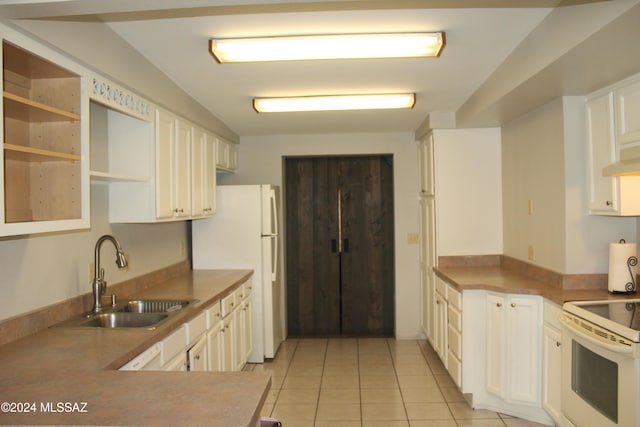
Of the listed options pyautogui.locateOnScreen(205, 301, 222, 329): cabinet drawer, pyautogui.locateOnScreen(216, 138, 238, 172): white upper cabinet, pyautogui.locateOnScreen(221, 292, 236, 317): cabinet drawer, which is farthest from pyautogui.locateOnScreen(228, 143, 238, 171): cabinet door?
pyautogui.locateOnScreen(205, 301, 222, 329): cabinet drawer

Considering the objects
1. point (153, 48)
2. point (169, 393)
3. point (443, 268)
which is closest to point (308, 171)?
point (443, 268)

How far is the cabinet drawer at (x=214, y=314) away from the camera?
11.3ft

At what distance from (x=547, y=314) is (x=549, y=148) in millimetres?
1168

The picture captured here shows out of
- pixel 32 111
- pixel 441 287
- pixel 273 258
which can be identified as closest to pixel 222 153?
pixel 273 258

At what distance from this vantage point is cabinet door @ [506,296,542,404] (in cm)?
341

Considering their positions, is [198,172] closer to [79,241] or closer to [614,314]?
[79,241]

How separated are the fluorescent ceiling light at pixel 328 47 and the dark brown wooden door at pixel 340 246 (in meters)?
3.36

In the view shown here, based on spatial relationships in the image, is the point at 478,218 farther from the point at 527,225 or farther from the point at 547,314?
the point at 547,314

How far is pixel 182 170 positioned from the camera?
3826mm

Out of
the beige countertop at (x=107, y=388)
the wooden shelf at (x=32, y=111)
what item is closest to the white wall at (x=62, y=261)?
the beige countertop at (x=107, y=388)

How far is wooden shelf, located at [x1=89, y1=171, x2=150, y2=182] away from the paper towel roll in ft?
9.64

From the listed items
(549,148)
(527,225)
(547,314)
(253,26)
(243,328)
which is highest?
(253,26)

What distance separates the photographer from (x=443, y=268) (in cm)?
480

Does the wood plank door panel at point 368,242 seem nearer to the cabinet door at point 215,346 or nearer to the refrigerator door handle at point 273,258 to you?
the refrigerator door handle at point 273,258
